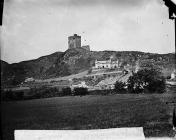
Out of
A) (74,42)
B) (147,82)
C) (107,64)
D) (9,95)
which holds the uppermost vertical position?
(74,42)

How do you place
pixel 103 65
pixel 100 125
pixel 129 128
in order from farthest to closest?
pixel 103 65 < pixel 100 125 < pixel 129 128

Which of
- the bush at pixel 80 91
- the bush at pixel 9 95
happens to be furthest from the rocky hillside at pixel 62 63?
the bush at pixel 80 91

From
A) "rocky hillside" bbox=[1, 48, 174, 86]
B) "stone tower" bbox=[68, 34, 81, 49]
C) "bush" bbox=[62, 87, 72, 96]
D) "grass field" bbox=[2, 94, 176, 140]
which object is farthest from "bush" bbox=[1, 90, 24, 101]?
"stone tower" bbox=[68, 34, 81, 49]

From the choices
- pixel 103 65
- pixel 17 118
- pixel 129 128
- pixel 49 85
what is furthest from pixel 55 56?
pixel 129 128

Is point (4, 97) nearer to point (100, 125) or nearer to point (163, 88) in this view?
point (100, 125)

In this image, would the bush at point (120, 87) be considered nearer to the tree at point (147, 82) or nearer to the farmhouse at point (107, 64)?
the tree at point (147, 82)

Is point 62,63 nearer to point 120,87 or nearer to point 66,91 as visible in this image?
point 66,91

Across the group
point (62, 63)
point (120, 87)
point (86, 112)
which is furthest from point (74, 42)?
point (86, 112)
